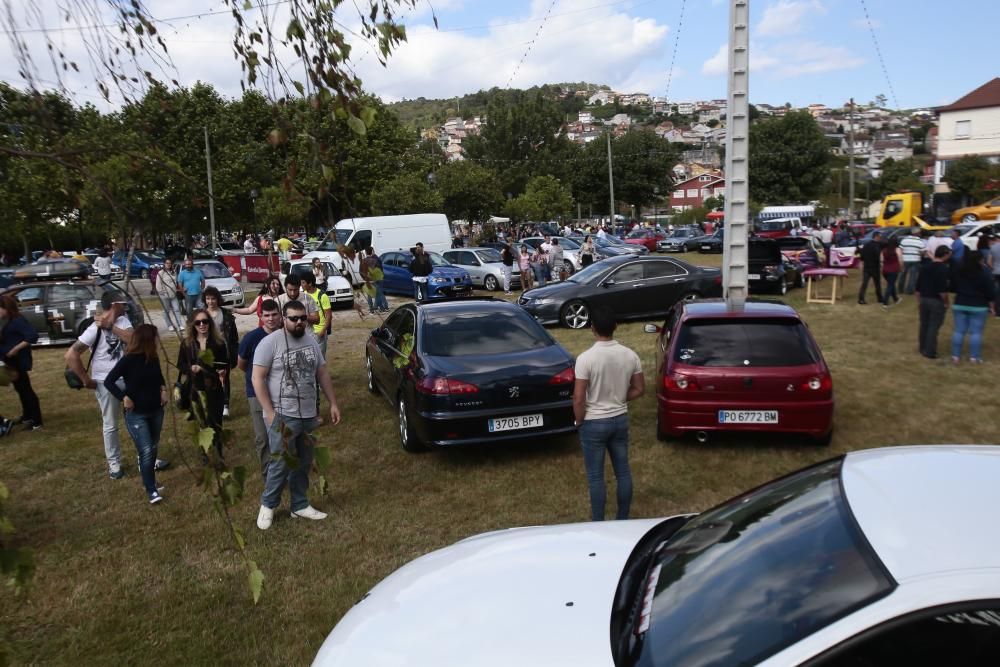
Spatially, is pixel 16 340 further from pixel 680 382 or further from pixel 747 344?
pixel 747 344

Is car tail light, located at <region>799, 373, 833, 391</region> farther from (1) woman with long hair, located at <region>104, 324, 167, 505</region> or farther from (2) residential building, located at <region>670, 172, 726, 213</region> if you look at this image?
(2) residential building, located at <region>670, 172, 726, 213</region>

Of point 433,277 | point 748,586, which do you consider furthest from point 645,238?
point 748,586

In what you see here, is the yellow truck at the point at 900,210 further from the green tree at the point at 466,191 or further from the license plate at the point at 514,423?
the license plate at the point at 514,423

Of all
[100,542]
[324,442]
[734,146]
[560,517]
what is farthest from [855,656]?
[734,146]

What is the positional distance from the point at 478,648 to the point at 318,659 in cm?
68

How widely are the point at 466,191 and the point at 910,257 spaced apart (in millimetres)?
32652

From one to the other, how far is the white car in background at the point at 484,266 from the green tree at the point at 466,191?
2164 cm

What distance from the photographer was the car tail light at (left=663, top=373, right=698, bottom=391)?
6617 mm

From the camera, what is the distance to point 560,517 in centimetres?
559

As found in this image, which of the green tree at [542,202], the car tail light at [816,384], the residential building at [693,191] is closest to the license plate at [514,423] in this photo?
the car tail light at [816,384]

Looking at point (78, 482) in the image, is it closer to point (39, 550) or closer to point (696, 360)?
point (39, 550)

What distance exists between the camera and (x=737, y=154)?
9.56 meters

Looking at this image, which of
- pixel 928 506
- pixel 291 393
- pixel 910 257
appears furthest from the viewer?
pixel 910 257

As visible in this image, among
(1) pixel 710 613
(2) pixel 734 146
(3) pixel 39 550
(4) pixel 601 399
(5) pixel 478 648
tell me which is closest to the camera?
(1) pixel 710 613
